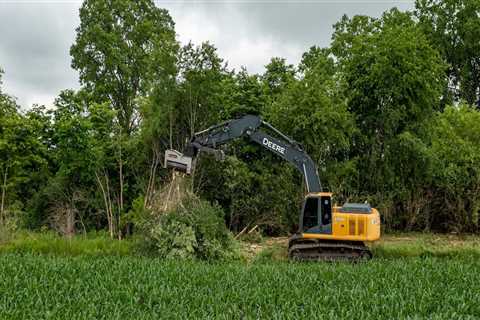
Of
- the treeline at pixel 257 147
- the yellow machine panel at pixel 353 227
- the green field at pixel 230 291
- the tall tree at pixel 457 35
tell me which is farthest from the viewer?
the tall tree at pixel 457 35

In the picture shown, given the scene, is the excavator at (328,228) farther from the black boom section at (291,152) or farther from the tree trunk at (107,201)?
the tree trunk at (107,201)

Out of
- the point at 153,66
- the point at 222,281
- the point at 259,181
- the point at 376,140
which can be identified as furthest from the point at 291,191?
the point at 222,281

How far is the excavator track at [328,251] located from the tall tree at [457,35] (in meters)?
19.7

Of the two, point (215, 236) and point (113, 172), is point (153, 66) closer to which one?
point (113, 172)

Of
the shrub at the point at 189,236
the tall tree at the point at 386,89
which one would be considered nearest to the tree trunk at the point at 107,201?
the shrub at the point at 189,236

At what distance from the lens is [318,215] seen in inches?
408

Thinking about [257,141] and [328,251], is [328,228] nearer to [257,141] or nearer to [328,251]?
[328,251]

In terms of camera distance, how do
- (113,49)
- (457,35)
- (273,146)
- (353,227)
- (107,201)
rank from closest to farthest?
(353,227), (273,146), (107,201), (113,49), (457,35)

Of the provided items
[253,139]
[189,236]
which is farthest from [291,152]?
[189,236]

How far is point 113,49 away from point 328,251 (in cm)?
1833

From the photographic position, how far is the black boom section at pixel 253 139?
37.1 ft

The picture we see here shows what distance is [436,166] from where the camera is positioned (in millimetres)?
15977

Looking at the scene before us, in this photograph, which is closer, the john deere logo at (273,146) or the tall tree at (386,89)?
the john deere logo at (273,146)

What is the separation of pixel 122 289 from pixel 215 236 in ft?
14.3
